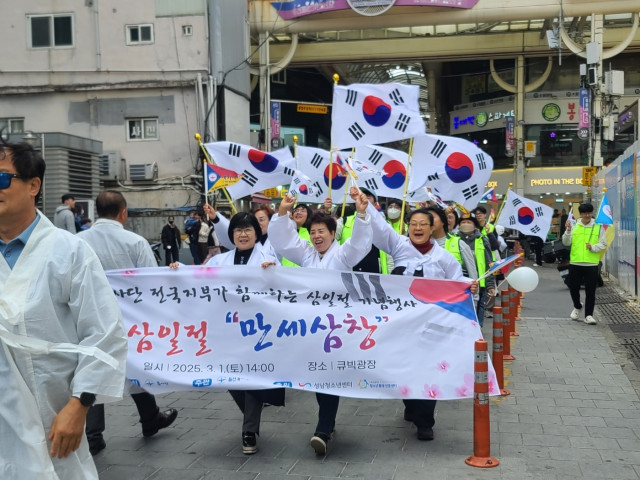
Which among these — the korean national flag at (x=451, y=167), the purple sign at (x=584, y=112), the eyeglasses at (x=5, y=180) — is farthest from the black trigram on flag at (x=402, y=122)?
the purple sign at (x=584, y=112)

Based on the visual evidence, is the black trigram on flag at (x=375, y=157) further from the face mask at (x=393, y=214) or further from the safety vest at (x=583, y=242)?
the safety vest at (x=583, y=242)

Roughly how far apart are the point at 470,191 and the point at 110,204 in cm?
542

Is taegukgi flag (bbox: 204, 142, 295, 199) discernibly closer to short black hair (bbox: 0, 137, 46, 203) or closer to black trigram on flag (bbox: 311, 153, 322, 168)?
black trigram on flag (bbox: 311, 153, 322, 168)

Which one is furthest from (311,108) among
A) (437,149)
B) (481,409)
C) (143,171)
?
(481,409)

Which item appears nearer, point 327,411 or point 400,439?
point 327,411

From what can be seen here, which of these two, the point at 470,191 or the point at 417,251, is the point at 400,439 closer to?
the point at 417,251

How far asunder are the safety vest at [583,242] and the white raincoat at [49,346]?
387 inches

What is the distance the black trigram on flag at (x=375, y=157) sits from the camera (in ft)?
33.1

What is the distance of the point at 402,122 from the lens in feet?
25.3

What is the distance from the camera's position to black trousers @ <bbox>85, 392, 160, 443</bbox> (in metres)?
5.44

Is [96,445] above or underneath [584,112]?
underneath

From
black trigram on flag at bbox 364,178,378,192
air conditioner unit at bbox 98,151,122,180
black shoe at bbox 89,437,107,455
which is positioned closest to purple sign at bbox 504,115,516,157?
air conditioner unit at bbox 98,151,122,180

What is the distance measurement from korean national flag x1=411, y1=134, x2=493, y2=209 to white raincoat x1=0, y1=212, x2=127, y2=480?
6.70m

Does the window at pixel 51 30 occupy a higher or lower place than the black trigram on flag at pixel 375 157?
higher
